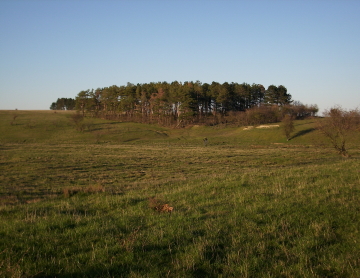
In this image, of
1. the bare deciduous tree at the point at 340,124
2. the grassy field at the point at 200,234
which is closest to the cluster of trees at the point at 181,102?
the bare deciduous tree at the point at 340,124

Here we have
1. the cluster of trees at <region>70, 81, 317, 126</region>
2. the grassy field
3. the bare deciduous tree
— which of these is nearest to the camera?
the grassy field

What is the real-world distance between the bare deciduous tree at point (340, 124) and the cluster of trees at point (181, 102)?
190 ft

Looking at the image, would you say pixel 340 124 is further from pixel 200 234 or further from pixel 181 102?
pixel 181 102

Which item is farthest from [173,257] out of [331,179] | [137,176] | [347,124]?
[347,124]

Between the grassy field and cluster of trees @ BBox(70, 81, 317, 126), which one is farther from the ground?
cluster of trees @ BBox(70, 81, 317, 126)

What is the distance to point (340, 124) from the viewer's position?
95.1ft

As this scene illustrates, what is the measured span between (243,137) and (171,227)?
62274 millimetres

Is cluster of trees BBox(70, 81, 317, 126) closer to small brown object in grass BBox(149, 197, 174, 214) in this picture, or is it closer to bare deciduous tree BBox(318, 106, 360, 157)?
bare deciduous tree BBox(318, 106, 360, 157)

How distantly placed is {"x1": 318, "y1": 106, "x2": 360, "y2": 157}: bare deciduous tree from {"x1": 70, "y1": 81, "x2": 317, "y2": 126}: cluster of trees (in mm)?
57784

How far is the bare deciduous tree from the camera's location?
95.3ft

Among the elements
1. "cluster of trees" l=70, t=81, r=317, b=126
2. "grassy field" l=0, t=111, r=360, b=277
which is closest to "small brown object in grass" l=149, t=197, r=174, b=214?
"grassy field" l=0, t=111, r=360, b=277

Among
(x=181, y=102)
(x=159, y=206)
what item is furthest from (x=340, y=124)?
(x=181, y=102)

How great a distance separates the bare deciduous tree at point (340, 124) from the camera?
29.1 m

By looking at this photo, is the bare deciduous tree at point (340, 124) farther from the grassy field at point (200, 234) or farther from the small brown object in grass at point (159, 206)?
the small brown object in grass at point (159, 206)
